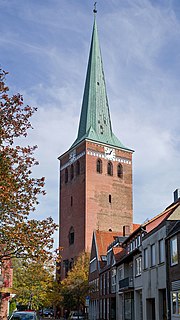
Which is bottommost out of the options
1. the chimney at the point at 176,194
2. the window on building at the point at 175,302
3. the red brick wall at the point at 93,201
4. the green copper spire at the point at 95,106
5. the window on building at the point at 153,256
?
the window on building at the point at 175,302

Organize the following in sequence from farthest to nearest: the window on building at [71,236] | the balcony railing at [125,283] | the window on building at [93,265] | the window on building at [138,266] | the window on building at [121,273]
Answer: the window on building at [71,236]
the window on building at [93,265]
the window on building at [121,273]
the balcony railing at [125,283]
the window on building at [138,266]

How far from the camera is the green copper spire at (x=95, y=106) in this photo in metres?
79.9

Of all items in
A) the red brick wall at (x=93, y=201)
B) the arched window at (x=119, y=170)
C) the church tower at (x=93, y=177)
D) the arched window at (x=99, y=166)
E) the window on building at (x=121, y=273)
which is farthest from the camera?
the arched window at (x=119, y=170)

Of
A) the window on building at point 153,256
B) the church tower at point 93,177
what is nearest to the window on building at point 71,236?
the church tower at point 93,177

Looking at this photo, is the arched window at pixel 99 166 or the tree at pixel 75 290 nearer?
the tree at pixel 75 290

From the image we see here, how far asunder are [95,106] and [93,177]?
1324 cm

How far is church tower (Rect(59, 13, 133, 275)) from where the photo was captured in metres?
73.1

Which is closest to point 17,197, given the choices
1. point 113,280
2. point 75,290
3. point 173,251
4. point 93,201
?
point 173,251

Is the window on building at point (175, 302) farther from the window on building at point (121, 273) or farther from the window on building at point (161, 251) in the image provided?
the window on building at point (121, 273)

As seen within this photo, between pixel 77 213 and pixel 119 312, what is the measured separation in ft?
115

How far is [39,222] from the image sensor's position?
55.1 ft

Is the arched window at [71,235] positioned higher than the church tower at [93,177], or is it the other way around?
the church tower at [93,177]

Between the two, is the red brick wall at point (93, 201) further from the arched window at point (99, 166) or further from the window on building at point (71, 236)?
the window on building at point (71, 236)

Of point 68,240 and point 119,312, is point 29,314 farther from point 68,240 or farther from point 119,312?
point 68,240
